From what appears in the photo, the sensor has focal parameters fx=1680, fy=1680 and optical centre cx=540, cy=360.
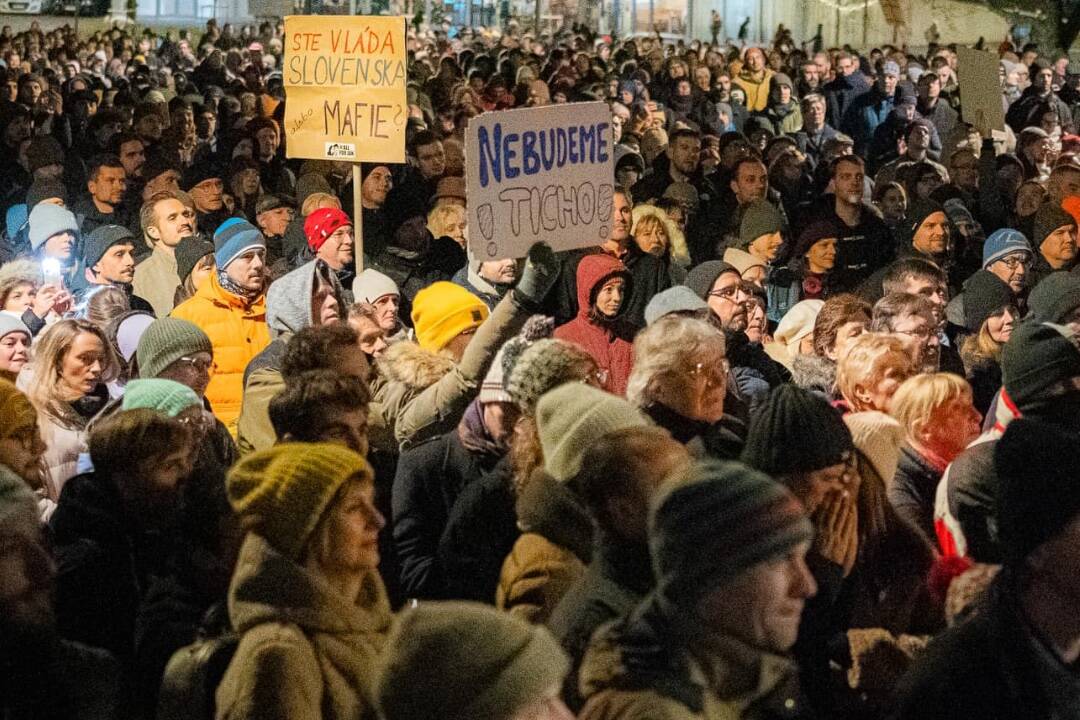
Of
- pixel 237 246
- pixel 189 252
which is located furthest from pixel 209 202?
pixel 237 246

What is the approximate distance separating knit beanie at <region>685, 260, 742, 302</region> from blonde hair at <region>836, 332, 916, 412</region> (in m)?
1.66

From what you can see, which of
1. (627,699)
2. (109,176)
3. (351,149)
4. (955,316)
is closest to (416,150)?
(109,176)

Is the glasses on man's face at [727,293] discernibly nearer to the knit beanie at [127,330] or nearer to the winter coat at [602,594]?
the knit beanie at [127,330]

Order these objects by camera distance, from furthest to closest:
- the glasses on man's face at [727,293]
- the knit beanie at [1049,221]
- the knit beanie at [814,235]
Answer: the knit beanie at [1049,221] < the knit beanie at [814,235] < the glasses on man's face at [727,293]

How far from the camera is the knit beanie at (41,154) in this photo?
1198 centimetres

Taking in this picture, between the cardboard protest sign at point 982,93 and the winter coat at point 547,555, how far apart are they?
9485mm

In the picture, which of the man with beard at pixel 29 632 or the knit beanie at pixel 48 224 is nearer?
the man with beard at pixel 29 632

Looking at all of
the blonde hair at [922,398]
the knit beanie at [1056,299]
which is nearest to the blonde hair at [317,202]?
the knit beanie at [1056,299]

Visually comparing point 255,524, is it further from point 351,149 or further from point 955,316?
point 955,316

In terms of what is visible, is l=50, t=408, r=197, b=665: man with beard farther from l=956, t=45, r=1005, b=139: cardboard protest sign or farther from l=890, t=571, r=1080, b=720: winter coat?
l=956, t=45, r=1005, b=139: cardboard protest sign

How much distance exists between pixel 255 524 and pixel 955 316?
18.6 feet

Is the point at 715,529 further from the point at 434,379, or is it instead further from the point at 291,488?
the point at 434,379

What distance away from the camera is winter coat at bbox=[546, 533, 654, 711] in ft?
10.2

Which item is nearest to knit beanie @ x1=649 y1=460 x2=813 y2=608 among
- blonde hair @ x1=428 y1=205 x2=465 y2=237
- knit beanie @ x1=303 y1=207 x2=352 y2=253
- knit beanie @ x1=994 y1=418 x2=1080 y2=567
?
knit beanie @ x1=994 y1=418 x2=1080 y2=567
